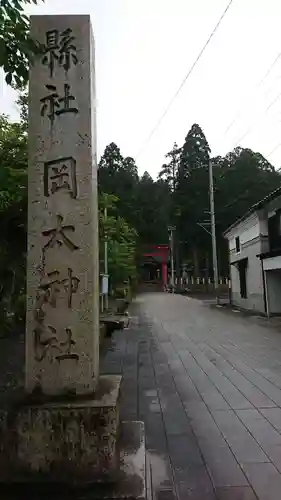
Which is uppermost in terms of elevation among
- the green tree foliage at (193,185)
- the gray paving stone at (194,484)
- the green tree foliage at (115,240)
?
the green tree foliage at (193,185)

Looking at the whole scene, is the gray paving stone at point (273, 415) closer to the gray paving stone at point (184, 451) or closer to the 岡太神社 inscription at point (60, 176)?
the gray paving stone at point (184, 451)

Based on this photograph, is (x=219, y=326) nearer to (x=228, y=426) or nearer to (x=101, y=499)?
(x=228, y=426)

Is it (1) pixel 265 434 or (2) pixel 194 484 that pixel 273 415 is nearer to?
(1) pixel 265 434

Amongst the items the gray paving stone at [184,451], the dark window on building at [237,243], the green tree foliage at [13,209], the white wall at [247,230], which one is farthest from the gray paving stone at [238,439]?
the dark window on building at [237,243]

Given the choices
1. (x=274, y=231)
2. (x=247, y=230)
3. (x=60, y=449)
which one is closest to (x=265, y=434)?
(x=60, y=449)

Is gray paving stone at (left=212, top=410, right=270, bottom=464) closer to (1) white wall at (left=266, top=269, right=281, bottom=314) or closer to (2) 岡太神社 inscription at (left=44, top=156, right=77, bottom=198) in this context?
(2) 岡太神社 inscription at (left=44, top=156, right=77, bottom=198)

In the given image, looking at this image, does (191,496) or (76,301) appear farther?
(76,301)

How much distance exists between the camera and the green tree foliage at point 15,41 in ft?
10.1

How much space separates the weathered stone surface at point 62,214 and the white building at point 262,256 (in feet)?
46.1

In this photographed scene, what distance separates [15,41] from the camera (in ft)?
10.2

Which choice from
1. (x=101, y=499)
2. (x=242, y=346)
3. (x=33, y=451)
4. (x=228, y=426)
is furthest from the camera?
(x=242, y=346)

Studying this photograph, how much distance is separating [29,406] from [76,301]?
82 centimetres

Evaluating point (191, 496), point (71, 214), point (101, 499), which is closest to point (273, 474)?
point (191, 496)

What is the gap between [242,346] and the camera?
10.1 metres
